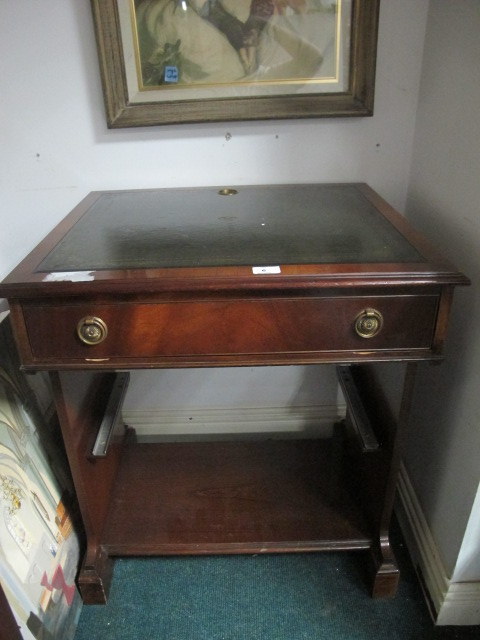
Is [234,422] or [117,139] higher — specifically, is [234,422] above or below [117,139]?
below

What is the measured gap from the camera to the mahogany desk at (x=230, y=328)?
784 millimetres

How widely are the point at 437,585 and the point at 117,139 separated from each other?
1.24 m

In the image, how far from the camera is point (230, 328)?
0.81 m

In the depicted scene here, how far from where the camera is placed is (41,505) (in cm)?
106

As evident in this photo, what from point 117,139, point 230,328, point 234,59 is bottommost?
point 230,328

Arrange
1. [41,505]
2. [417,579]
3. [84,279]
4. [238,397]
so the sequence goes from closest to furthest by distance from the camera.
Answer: [84,279] → [41,505] → [417,579] → [238,397]

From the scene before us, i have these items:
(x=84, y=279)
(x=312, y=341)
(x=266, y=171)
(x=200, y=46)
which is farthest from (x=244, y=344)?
(x=200, y=46)

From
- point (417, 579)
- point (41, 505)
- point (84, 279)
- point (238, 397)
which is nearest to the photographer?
point (84, 279)

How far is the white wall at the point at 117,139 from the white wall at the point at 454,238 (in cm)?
7

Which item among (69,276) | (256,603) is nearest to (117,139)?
(69,276)

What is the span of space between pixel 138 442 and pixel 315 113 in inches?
42.1

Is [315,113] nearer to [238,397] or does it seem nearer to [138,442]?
[238,397]

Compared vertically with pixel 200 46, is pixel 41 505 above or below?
below

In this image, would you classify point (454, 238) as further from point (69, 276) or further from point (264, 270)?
point (69, 276)
